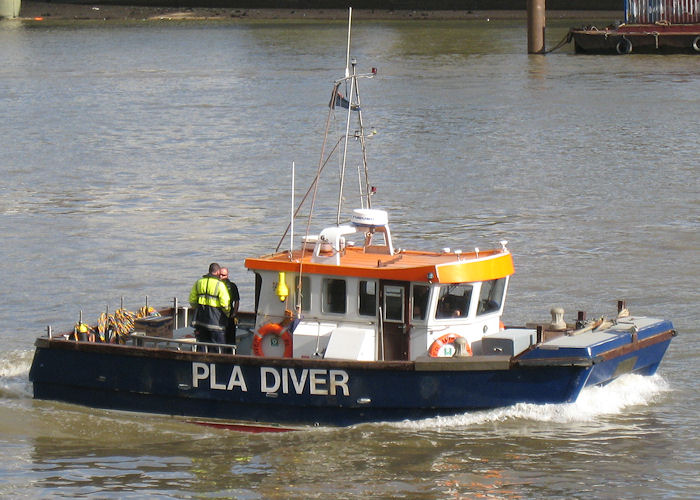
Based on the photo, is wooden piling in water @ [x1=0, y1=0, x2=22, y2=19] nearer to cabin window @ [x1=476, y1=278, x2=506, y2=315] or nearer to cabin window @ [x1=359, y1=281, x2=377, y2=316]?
cabin window @ [x1=359, y1=281, x2=377, y2=316]

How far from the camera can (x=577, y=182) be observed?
1212 inches

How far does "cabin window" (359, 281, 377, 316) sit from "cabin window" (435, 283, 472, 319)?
2.26 ft

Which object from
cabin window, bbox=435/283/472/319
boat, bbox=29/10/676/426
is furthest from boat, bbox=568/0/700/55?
cabin window, bbox=435/283/472/319

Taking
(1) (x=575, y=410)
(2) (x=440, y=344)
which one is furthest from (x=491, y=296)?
(1) (x=575, y=410)

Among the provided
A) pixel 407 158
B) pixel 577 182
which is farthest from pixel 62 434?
pixel 407 158

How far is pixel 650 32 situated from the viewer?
61.8 metres

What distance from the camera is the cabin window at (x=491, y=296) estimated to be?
48.9 feet

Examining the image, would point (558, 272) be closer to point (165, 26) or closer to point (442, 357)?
point (442, 357)

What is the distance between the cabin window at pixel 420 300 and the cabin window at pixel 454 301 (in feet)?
0.48

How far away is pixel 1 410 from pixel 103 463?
2.47 m

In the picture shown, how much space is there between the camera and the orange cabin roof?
1441cm

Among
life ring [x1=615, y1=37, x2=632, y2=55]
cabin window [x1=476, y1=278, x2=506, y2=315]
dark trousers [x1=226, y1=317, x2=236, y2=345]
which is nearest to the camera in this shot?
cabin window [x1=476, y1=278, x2=506, y2=315]

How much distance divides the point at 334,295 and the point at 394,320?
0.73 m

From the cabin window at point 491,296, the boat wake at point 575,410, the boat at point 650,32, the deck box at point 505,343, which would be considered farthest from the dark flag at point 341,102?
the boat at point 650,32
